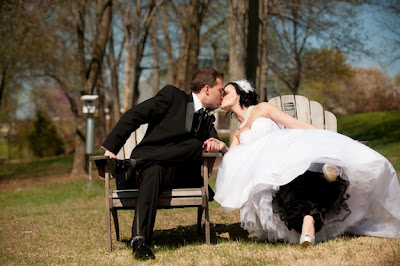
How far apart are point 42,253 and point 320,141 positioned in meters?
2.90

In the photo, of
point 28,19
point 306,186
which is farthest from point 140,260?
point 28,19

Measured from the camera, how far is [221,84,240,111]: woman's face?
221 inches

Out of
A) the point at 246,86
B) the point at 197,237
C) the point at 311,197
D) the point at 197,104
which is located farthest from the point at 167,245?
the point at 246,86

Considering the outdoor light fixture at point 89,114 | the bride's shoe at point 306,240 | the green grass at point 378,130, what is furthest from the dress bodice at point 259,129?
the outdoor light fixture at point 89,114

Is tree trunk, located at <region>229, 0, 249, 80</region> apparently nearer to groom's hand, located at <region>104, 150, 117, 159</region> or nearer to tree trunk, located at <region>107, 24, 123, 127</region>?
groom's hand, located at <region>104, 150, 117, 159</region>

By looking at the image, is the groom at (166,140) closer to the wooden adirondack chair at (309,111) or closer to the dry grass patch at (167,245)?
the dry grass patch at (167,245)

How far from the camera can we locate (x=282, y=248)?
4.64m

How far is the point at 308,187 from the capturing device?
4.76 meters

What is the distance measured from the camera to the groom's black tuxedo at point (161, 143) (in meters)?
4.90

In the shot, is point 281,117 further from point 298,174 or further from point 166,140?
point 166,140

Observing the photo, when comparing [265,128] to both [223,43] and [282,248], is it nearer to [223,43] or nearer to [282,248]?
[282,248]

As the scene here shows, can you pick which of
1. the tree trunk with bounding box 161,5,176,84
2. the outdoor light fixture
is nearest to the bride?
the outdoor light fixture

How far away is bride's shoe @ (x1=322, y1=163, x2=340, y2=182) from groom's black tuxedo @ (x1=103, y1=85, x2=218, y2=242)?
4.11 feet

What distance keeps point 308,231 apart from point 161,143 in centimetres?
156
